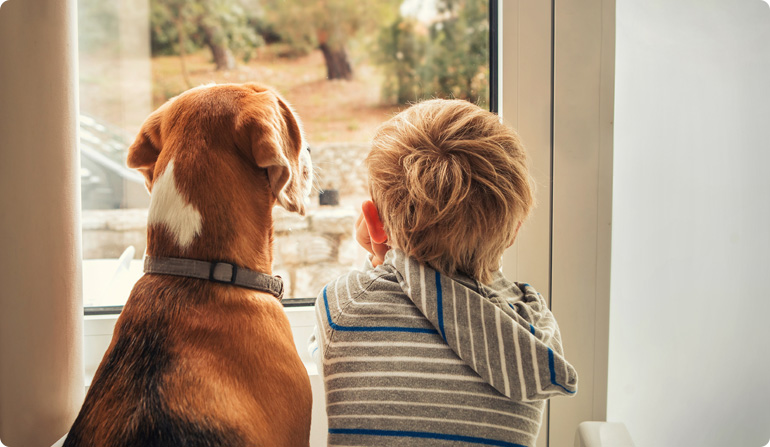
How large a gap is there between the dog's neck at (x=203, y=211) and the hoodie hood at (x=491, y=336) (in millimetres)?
282

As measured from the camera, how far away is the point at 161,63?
4.01ft

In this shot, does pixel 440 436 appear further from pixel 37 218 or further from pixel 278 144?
pixel 37 218

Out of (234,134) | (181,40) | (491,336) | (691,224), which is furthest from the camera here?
(181,40)

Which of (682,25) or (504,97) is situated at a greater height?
(682,25)

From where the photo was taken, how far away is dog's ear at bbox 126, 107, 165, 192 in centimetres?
87

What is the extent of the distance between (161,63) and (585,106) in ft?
3.19

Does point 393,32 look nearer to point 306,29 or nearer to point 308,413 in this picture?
point 306,29

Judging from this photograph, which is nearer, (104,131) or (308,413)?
(308,413)

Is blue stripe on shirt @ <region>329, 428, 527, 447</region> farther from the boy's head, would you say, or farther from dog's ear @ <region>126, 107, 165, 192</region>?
dog's ear @ <region>126, 107, 165, 192</region>

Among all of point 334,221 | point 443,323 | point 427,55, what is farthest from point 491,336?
point 427,55

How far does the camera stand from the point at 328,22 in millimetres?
1263

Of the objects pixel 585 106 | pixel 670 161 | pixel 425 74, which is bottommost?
pixel 670 161

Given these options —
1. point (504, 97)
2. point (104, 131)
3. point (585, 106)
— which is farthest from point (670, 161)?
point (104, 131)

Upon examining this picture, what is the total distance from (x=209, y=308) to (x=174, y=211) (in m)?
0.16
